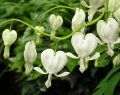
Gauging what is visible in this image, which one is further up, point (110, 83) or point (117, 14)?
point (117, 14)

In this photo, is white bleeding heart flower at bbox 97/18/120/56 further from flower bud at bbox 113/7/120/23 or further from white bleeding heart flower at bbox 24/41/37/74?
white bleeding heart flower at bbox 24/41/37/74

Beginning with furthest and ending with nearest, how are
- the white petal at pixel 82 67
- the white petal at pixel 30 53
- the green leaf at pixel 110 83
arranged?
the green leaf at pixel 110 83 → the white petal at pixel 30 53 → the white petal at pixel 82 67

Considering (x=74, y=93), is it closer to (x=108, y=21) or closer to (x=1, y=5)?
(x=1, y=5)

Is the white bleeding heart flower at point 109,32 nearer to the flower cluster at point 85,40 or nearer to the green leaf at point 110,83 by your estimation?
the flower cluster at point 85,40

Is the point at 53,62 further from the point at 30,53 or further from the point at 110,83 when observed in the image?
the point at 110,83

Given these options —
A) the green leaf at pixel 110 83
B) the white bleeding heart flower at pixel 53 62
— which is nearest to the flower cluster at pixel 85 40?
the white bleeding heart flower at pixel 53 62

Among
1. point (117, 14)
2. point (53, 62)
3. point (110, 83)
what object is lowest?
point (110, 83)

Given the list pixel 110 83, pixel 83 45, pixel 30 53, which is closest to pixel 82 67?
pixel 83 45

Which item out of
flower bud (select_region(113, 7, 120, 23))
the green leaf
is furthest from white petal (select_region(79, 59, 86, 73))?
the green leaf

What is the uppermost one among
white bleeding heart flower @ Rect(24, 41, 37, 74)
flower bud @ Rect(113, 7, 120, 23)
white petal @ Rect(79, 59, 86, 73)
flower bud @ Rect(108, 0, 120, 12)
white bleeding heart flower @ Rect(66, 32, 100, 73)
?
flower bud @ Rect(108, 0, 120, 12)

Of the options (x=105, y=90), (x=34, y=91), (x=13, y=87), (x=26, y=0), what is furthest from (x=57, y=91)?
(x=105, y=90)

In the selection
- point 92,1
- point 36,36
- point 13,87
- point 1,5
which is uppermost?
point 92,1
